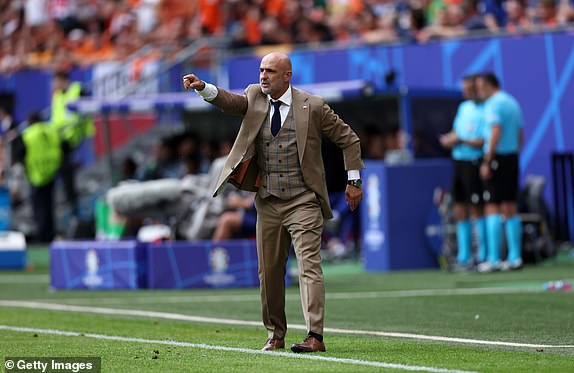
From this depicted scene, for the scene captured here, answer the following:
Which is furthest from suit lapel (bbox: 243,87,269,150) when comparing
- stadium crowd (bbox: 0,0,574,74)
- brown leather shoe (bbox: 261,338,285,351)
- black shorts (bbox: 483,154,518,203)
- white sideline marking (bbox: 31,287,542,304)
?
stadium crowd (bbox: 0,0,574,74)

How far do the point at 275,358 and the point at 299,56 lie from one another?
15.3 m

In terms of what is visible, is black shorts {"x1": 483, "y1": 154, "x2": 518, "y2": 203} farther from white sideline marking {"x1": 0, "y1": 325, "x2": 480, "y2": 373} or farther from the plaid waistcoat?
the plaid waistcoat

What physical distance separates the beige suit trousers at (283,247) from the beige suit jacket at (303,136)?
15 cm

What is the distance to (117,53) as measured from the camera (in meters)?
27.5

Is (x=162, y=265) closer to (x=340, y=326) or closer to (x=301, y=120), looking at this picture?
(x=340, y=326)

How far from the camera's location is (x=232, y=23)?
26.0 meters

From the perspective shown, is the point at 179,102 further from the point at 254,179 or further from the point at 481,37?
the point at 254,179

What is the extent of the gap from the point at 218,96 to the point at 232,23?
55.6 ft

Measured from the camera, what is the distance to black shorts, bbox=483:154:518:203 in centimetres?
1755

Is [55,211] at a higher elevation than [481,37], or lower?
lower

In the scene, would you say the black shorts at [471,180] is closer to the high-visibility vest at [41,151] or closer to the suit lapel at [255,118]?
the suit lapel at [255,118]

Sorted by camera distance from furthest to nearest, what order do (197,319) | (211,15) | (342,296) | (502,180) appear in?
(211,15) < (502,180) < (342,296) < (197,319)

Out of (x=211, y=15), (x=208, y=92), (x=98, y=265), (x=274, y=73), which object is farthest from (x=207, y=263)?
(x=211, y=15)

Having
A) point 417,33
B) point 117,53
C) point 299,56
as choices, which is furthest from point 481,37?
point 117,53
